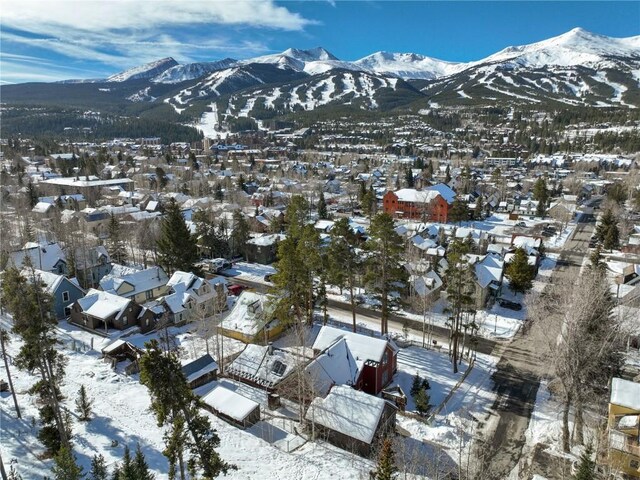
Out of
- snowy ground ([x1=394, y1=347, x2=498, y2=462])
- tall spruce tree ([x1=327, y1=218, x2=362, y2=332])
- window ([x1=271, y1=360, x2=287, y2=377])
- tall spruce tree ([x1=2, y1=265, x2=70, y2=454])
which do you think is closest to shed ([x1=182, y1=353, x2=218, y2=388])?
window ([x1=271, y1=360, x2=287, y2=377])

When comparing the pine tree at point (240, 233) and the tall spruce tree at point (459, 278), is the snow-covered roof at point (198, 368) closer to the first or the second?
the tall spruce tree at point (459, 278)

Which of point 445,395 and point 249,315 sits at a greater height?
point 249,315

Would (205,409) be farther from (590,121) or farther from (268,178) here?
(590,121)

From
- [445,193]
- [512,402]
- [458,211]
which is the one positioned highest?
[445,193]

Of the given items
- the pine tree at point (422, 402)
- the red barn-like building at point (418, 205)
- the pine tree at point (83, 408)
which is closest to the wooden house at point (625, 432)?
the pine tree at point (422, 402)

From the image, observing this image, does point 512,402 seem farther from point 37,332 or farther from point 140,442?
point 37,332

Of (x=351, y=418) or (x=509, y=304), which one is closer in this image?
(x=351, y=418)

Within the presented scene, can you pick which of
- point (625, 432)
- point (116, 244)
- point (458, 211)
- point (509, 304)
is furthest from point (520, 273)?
point (116, 244)
